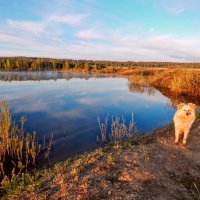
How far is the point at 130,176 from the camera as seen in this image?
5922 millimetres

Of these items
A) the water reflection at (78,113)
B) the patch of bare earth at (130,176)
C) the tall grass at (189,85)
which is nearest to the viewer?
the patch of bare earth at (130,176)

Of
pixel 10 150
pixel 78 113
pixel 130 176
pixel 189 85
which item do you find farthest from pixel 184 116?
pixel 189 85

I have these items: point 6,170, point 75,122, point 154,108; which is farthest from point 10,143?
point 154,108

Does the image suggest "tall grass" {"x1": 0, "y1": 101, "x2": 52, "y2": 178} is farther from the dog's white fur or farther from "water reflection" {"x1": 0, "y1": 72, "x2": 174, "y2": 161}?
the dog's white fur

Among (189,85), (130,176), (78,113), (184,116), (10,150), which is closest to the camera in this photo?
(130,176)

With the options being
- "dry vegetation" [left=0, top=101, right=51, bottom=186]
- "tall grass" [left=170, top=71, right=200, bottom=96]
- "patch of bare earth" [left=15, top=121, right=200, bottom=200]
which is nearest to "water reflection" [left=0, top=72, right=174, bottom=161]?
"dry vegetation" [left=0, top=101, right=51, bottom=186]

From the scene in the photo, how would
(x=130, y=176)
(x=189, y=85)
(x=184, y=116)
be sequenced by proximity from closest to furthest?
(x=130, y=176) < (x=184, y=116) < (x=189, y=85)

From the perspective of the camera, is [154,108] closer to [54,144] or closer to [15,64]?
[54,144]

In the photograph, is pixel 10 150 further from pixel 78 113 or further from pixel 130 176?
pixel 78 113

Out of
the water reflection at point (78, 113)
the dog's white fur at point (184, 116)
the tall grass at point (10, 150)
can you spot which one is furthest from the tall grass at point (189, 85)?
the tall grass at point (10, 150)

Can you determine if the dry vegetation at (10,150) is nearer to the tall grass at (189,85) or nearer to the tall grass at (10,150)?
the tall grass at (10,150)

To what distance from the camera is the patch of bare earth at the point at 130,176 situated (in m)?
5.35

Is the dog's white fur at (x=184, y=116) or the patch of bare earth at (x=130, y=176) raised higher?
the dog's white fur at (x=184, y=116)

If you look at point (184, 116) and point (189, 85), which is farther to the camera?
point (189, 85)
